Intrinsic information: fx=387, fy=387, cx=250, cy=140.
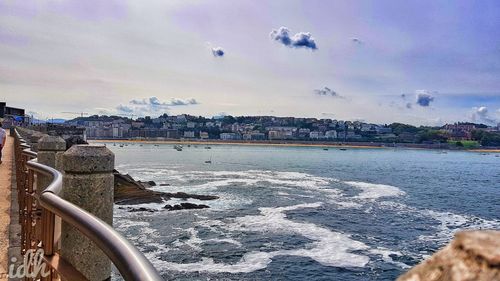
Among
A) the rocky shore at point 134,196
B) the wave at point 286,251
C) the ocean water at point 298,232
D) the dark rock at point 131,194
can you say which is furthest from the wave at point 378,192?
the dark rock at point 131,194

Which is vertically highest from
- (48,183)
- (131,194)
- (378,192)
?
(48,183)

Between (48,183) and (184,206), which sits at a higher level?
(48,183)

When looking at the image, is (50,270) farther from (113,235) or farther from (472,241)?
(472,241)

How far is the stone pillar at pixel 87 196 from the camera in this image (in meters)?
2.73

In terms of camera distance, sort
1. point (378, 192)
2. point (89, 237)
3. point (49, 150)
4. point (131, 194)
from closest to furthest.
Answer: point (89, 237), point (49, 150), point (131, 194), point (378, 192)

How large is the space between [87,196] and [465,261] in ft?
8.68

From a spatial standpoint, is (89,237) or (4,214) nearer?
(89,237)

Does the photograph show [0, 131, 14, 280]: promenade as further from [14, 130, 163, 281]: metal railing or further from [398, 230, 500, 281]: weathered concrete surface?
[398, 230, 500, 281]: weathered concrete surface

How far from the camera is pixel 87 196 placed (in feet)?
9.14

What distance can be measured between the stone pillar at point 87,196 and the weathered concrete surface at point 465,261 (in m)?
2.52

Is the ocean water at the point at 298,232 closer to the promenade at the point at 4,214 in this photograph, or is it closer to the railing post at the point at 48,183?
the promenade at the point at 4,214

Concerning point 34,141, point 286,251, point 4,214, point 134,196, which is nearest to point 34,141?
point 34,141

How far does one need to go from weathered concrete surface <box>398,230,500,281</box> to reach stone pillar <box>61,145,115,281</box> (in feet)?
8.28

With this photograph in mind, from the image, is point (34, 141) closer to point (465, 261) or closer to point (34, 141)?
point (34, 141)
